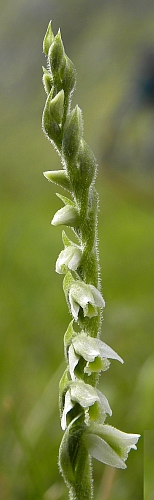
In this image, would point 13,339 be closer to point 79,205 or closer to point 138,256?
point 138,256

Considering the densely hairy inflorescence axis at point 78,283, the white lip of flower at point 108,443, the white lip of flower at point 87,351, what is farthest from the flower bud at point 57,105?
the white lip of flower at point 108,443

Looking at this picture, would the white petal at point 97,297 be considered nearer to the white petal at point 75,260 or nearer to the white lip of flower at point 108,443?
the white petal at point 75,260

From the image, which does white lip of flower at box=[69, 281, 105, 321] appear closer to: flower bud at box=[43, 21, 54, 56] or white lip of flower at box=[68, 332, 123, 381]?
white lip of flower at box=[68, 332, 123, 381]

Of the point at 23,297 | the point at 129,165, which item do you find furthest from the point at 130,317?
the point at 129,165

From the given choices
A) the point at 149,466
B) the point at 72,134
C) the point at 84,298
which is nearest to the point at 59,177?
the point at 72,134

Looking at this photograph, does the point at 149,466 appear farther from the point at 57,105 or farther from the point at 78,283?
the point at 57,105

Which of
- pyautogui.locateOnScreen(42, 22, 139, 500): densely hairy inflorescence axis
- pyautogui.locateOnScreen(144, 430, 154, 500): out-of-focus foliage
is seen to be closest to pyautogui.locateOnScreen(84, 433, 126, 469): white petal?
pyautogui.locateOnScreen(42, 22, 139, 500): densely hairy inflorescence axis

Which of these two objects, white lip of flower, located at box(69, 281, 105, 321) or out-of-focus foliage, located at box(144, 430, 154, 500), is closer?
white lip of flower, located at box(69, 281, 105, 321)
